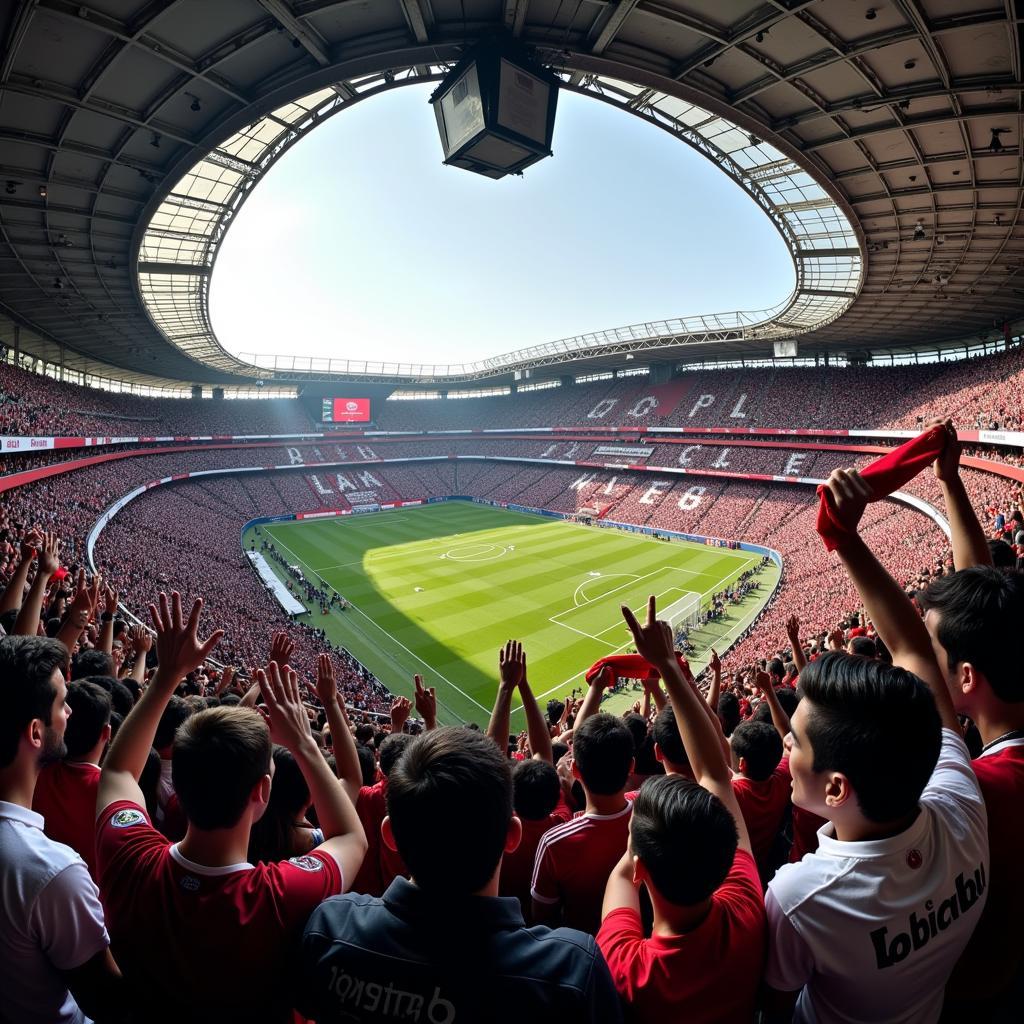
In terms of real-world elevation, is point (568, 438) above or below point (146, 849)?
above

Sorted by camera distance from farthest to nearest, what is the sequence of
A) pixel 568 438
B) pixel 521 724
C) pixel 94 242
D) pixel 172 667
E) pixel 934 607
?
pixel 568 438
pixel 94 242
pixel 521 724
pixel 172 667
pixel 934 607

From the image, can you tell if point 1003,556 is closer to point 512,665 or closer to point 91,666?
point 512,665

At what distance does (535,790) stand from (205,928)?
89.9 inches

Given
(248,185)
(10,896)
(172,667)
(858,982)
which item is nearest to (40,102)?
(248,185)

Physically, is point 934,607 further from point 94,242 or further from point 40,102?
point 94,242

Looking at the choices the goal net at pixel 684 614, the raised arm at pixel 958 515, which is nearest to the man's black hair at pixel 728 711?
the raised arm at pixel 958 515

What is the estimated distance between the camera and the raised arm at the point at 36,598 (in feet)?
15.1

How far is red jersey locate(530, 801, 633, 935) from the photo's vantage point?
3.04 metres

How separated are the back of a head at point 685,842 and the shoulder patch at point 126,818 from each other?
2154mm

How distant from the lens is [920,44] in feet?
42.4

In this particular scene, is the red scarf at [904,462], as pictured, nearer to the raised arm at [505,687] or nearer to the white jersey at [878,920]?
the white jersey at [878,920]

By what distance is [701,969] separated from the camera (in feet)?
5.94

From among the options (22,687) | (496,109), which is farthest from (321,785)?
(496,109)

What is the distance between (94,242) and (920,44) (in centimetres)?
2788
